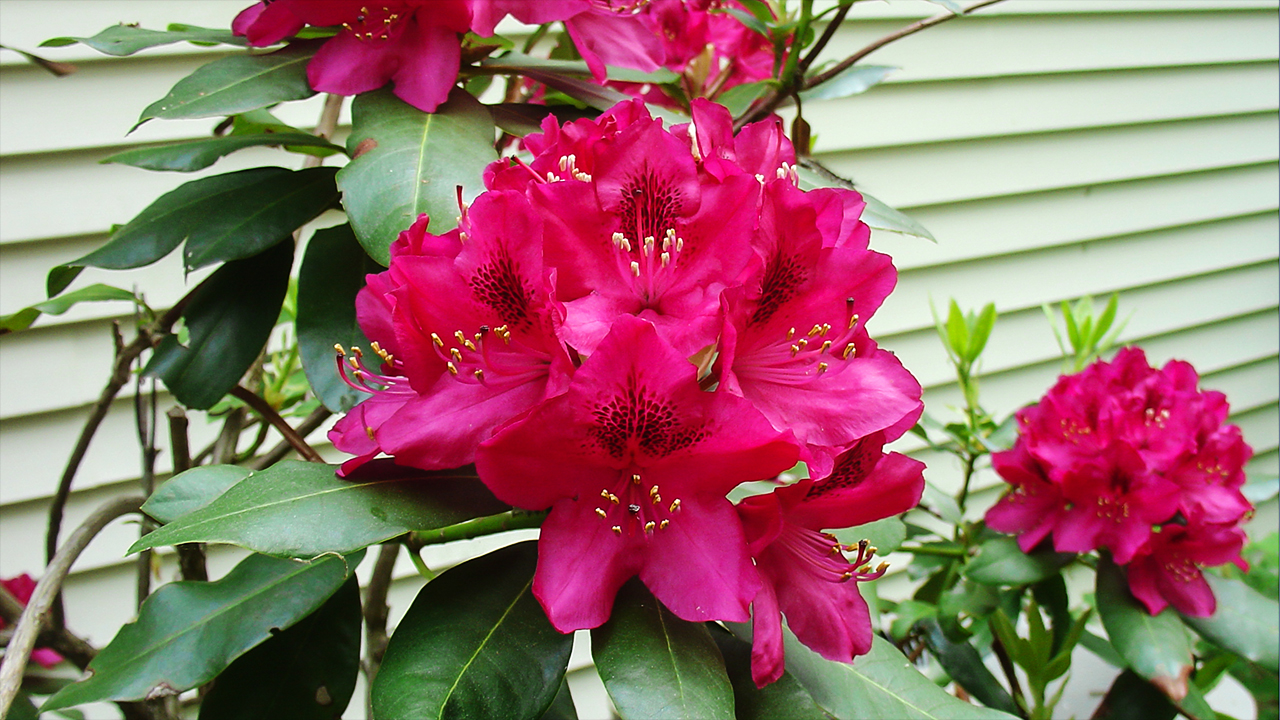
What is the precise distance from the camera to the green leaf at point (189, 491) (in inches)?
22.1

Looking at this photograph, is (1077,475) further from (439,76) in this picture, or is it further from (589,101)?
(439,76)

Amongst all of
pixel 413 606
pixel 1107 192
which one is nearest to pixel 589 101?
pixel 413 606

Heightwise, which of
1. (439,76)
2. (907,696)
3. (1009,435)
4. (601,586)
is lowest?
(1009,435)

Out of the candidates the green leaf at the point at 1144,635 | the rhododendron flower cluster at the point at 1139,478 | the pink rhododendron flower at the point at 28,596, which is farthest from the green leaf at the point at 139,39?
the green leaf at the point at 1144,635

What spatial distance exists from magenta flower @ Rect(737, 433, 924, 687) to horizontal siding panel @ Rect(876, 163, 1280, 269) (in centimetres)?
158

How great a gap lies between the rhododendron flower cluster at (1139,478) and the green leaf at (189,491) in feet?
3.18

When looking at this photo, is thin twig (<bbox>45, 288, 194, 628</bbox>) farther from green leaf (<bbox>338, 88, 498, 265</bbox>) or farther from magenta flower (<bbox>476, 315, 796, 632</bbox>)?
magenta flower (<bbox>476, 315, 796, 632</bbox>)

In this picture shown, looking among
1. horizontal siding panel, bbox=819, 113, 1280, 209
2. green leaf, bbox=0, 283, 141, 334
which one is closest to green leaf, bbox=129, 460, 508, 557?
green leaf, bbox=0, 283, 141, 334

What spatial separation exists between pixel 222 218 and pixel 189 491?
27 cm

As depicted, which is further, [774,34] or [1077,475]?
[1077,475]

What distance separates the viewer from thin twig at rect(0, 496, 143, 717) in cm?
52

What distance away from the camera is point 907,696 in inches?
22.3

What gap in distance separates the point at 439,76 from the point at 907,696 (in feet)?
1.87

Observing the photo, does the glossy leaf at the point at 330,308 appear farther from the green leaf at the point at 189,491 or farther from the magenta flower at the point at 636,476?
the magenta flower at the point at 636,476
